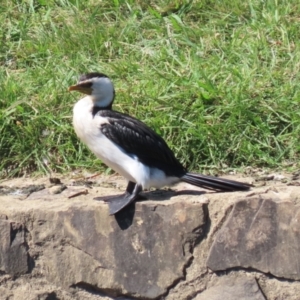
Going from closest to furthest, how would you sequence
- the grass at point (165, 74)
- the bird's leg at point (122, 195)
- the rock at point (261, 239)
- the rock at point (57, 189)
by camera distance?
the rock at point (261, 239) → the bird's leg at point (122, 195) → the rock at point (57, 189) → the grass at point (165, 74)

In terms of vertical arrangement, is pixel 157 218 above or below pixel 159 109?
below

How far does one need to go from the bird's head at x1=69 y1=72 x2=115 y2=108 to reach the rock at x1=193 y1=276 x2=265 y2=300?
3.18 feet

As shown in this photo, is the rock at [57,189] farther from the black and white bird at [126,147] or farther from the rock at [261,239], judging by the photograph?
the rock at [261,239]

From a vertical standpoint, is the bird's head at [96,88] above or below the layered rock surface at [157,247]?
above

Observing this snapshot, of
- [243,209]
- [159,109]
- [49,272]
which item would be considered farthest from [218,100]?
[49,272]

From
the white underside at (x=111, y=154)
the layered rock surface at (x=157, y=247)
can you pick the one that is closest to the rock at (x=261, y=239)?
the layered rock surface at (x=157, y=247)

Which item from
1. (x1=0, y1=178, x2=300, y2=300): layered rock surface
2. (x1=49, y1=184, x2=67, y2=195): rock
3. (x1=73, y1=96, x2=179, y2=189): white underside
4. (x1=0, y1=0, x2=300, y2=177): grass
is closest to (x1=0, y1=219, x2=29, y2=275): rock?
(x1=0, y1=178, x2=300, y2=300): layered rock surface

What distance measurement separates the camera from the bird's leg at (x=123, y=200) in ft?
11.4

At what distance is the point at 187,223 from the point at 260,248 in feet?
1.11

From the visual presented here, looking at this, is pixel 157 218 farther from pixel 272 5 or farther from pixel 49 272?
pixel 272 5

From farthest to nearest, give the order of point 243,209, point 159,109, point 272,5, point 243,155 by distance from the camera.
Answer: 1. point 272,5
2. point 159,109
3. point 243,155
4. point 243,209

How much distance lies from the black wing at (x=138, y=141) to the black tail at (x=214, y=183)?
0.08 m

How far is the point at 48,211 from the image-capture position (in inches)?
142

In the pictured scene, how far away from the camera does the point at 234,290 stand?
3578mm
